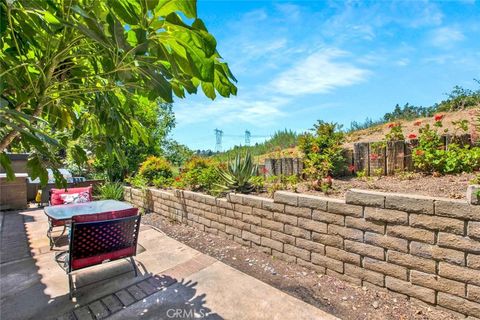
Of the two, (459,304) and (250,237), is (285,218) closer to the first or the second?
(250,237)

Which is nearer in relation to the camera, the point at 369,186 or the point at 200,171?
the point at 369,186

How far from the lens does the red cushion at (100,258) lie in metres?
3.09

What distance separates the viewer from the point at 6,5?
0.79 meters

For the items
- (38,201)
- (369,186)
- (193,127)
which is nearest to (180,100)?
(369,186)

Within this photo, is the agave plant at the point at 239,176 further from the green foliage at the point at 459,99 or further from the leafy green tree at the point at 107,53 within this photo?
the green foliage at the point at 459,99

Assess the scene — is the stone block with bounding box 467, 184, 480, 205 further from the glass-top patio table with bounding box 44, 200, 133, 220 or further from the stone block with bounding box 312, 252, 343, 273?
the glass-top patio table with bounding box 44, 200, 133, 220

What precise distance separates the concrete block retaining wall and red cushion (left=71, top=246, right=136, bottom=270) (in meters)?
1.96

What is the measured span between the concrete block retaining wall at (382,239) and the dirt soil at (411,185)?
37cm

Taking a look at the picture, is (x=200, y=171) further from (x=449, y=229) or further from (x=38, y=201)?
(x=38, y=201)

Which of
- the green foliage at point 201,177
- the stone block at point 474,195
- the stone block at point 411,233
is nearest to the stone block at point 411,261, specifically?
the stone block at point 411,233

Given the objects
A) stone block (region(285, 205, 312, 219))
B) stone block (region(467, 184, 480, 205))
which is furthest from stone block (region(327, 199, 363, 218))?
stone block (region(467, 184, 480, 205))

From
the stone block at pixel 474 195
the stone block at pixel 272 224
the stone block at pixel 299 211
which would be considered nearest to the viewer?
the stone block at pixel 474 195

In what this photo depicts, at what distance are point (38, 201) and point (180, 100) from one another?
34.0ft

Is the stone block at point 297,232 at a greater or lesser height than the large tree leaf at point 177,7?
lesser
